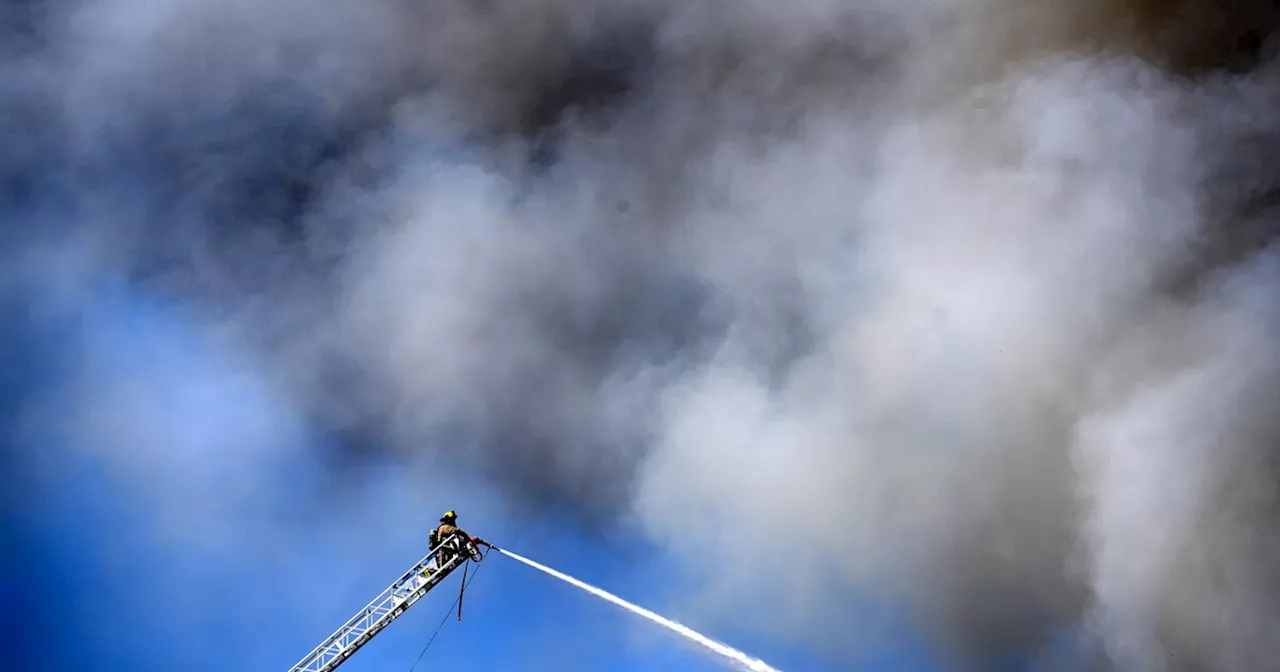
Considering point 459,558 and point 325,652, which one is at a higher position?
point 459,558

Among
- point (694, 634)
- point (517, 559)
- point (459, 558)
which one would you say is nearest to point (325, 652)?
point (459, 558)

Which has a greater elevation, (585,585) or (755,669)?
(585,585)

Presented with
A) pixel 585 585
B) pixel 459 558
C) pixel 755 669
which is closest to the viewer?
pixel 755 669

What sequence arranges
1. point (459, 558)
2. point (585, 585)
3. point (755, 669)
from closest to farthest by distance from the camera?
point (755, 669), point (585, 585), point (459, 558)

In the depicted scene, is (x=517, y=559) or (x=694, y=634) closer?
(x=694, y=634)

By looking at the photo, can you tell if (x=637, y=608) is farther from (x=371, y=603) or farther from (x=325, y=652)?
(x=325, y=652)

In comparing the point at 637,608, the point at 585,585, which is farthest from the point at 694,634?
the point at 585,585

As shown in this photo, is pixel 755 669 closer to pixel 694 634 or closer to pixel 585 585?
pixel 694 634

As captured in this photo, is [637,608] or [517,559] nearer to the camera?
[637,608]

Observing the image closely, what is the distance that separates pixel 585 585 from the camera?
29547 mm

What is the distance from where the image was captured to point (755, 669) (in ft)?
89.2

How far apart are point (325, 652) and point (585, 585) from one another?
13.4 m

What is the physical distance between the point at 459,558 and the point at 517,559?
10.7 feet

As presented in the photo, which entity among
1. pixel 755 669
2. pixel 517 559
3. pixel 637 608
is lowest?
pixel 755 669
